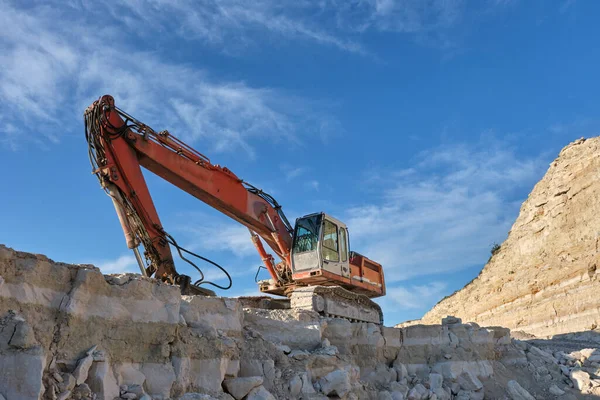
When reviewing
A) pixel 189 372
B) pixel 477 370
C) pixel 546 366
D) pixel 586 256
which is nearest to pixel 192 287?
pixel 189 372

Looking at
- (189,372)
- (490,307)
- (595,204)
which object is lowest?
(189,372)

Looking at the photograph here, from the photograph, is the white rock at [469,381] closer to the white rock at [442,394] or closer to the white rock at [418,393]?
the white rock at [442,394]

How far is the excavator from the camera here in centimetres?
996

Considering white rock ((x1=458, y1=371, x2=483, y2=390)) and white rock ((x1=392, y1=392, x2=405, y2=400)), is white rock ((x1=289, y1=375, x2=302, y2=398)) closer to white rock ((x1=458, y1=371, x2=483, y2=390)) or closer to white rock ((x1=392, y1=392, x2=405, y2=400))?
white rock ((x1=392, y1=392, x2=405, y2=400))

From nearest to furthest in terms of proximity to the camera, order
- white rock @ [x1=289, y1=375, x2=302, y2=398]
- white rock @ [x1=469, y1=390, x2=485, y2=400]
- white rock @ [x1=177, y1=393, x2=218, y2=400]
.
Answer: white rock @ [x1=177, y1=393, x2=218, y2=400] < white rock @ [x1=289, y1=375, x2=302, y2=398] < white rock @ [x1=469, y1=390, x2=485, y2=400]

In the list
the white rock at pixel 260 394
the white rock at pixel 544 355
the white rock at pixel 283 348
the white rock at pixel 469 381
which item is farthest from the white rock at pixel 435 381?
the white rock at pixel 544 355

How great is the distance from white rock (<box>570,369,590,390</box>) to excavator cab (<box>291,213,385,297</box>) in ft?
16.8

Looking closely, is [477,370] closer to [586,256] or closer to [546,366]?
[546,366]

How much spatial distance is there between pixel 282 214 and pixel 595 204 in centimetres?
2046

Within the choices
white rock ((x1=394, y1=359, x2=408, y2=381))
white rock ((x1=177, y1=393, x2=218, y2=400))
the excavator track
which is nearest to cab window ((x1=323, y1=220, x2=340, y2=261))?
the excavator track

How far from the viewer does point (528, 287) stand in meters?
28.3

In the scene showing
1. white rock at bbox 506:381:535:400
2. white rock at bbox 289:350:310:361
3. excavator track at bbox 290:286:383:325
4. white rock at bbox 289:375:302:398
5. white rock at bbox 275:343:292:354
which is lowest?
white rock at bbox 289:375:302:398

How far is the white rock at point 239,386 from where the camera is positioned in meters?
6.96

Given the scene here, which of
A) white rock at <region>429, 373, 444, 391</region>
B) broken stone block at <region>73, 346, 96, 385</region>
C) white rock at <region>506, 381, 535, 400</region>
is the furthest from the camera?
white rock at <region>506, 381, 535, 400</region>
